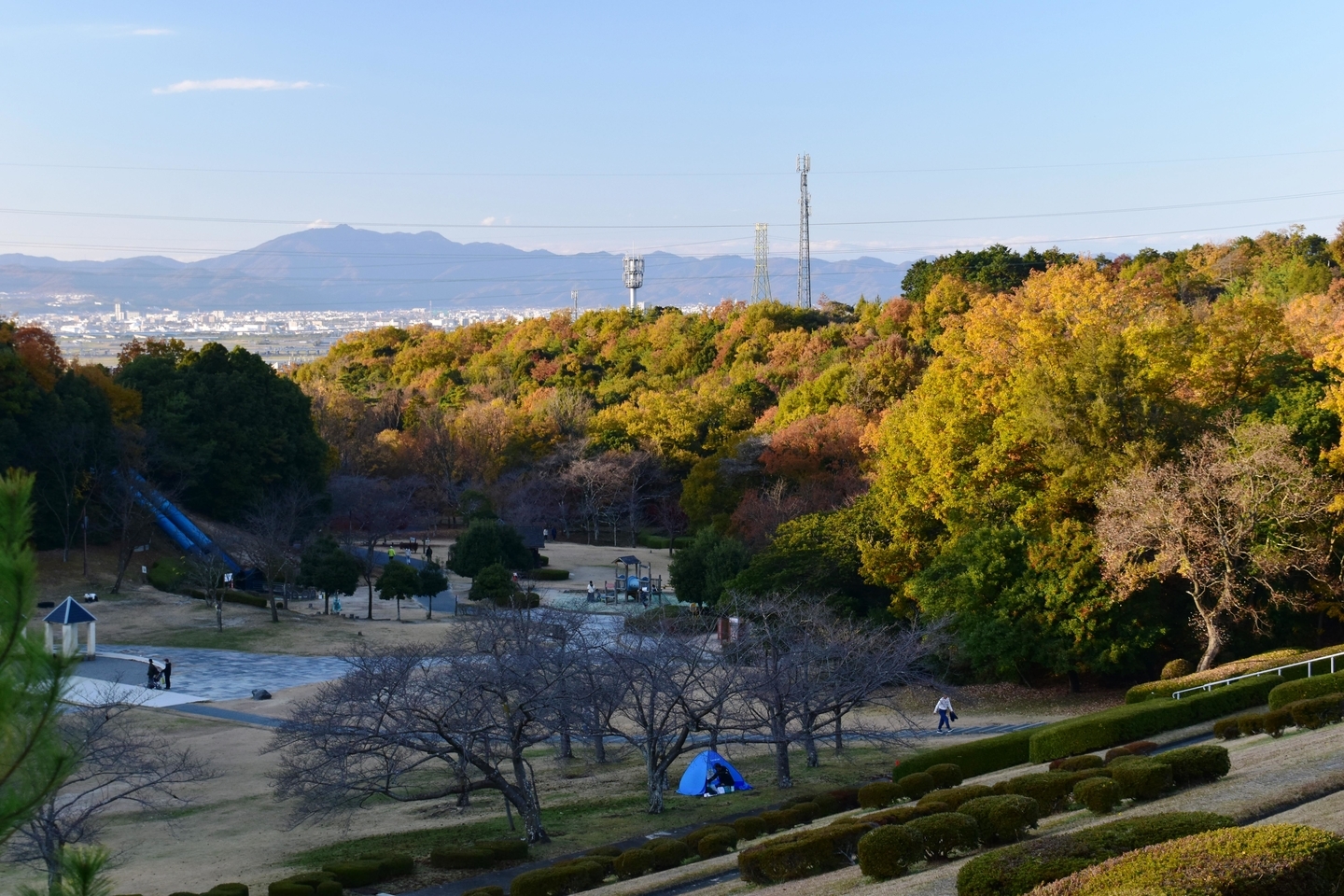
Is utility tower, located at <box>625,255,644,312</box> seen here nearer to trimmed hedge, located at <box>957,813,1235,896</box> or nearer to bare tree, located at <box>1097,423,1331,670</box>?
bare tree, located at <box>1097,423,1331,670</box>

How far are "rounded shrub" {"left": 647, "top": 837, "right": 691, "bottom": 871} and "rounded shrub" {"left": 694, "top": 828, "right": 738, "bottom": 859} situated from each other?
8.0 inches

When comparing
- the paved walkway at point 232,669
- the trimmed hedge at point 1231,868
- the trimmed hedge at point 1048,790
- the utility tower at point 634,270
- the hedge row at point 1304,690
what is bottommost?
the paved walkway at point 232,669

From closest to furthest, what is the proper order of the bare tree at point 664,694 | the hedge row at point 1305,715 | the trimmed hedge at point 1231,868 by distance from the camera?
the trimmed hedge at point 1231,868
the hedge row at point 1305,715
the bare tree at point 664,694

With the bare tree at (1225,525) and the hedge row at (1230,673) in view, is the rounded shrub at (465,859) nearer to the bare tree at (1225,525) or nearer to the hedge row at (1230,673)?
the hedge row at (1230,673)

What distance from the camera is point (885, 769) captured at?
2308 centimetres

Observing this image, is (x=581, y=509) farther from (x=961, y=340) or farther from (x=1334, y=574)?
(x=1334, y=574)

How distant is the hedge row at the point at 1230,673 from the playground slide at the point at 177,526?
3093 centimetres

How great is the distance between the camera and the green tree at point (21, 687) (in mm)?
6578

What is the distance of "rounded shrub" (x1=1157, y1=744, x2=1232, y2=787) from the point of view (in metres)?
15.1

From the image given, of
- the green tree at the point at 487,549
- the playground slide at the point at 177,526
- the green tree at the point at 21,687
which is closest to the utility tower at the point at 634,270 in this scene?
the playground slide at the point at 177,526

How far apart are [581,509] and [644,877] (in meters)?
42.9

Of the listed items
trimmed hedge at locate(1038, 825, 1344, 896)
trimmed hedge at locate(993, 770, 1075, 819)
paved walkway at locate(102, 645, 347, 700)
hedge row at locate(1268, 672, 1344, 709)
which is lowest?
paved walkway at locate(102, 645, 347, 700)

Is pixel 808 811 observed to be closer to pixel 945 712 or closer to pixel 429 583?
pixel 945 712

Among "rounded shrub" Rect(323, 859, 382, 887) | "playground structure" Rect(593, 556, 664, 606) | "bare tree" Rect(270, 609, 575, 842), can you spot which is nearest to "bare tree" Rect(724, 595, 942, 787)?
"bare tree" Rect(270, 609, 575, 842)
